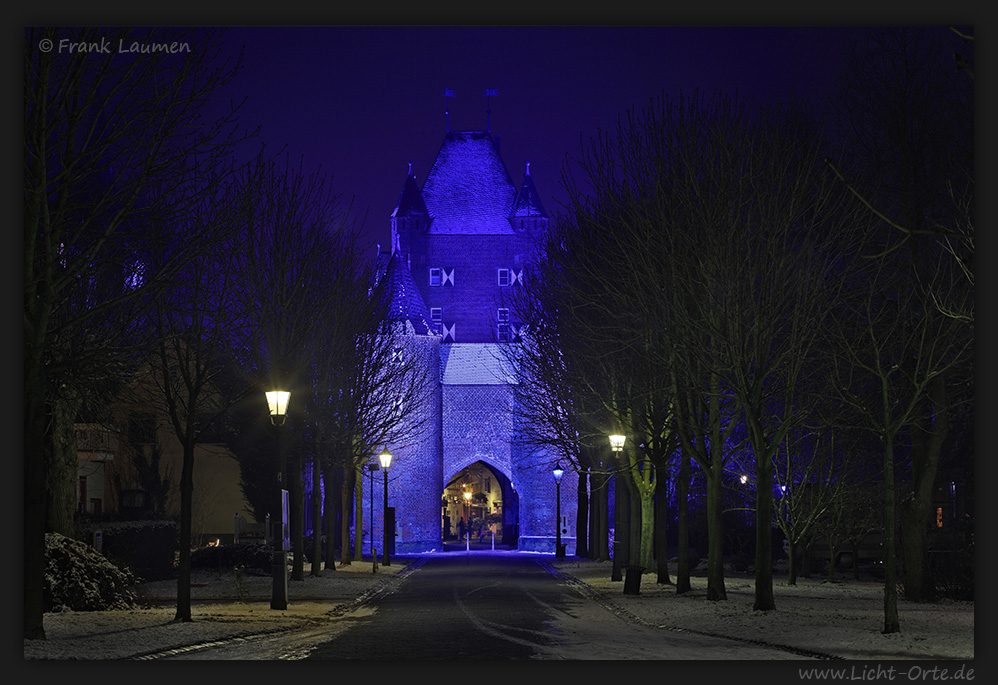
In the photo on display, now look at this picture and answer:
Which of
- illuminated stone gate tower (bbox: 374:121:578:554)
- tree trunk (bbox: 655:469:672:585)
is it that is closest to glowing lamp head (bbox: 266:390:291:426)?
tree trunk (bbox: 655:469:672:585)

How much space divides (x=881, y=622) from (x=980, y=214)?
6.77 meters

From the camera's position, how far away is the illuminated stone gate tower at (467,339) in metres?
67.9

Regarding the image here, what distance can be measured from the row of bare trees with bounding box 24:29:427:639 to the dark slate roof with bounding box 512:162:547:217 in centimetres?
4773

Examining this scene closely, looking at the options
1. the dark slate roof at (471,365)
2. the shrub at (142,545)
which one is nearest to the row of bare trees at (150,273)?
the shrub at (142,545)

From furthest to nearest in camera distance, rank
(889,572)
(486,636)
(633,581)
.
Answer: (633,581), (486,636), (889,572)

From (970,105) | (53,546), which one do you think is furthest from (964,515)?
(53,546)

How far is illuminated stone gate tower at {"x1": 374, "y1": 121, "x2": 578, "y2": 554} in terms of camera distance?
67938 millimetres

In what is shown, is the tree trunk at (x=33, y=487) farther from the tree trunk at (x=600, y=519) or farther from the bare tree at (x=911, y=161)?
the tree trunk at (x=600, y=519)

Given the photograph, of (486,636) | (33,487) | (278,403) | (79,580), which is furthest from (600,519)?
(33,487)

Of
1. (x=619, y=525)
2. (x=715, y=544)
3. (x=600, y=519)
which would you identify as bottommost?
(x=600, y=519)

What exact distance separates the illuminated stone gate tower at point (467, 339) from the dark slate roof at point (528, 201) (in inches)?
2.7

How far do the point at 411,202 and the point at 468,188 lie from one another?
4049 millimetres

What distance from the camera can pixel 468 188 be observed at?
80.6 meters

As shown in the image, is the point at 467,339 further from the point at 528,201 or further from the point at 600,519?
the point at 600,519
